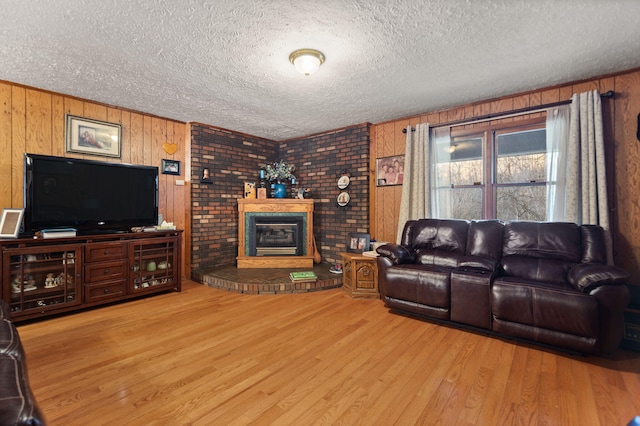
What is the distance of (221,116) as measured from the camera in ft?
13.2

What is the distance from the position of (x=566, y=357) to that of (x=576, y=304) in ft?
1.40

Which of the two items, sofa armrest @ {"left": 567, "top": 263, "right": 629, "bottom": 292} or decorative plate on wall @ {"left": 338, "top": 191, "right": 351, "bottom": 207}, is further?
decorative plate on wall @ {"left": 338, "top": 191, "right": 351, "bottom": 207}

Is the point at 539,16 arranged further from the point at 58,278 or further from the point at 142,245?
the point at 58,278

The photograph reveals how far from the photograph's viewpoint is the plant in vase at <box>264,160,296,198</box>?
4.89 m

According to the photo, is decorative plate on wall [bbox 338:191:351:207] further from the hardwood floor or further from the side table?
the hardwood floor

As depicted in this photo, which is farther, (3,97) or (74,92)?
(74,92)

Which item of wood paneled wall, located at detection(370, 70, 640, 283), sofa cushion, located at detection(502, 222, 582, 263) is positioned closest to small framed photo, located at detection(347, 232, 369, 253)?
sofa cushion, located at detection(502, 222, 582, 263)

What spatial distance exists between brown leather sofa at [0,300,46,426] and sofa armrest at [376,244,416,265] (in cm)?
279

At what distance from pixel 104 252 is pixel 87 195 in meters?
0.69

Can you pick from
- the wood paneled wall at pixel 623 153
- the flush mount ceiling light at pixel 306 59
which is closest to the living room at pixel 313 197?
the wood paneled wall at pixel 623 153

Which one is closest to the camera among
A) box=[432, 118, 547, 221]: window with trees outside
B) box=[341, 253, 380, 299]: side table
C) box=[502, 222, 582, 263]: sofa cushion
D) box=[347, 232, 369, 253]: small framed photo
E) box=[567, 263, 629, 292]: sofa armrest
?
box=[567, 263, 629, 292]: sofa armrest

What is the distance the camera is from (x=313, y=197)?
5.11 meters

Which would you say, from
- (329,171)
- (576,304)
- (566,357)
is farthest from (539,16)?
(329,171)

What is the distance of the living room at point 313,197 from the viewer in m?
1.67
